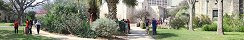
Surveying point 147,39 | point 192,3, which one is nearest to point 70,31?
point 147,39

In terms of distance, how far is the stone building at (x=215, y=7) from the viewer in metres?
38.9

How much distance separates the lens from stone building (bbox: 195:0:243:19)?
38.9 m

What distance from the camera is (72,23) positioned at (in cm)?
2133

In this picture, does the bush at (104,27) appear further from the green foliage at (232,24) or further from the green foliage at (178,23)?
the green foliage at (178,23)

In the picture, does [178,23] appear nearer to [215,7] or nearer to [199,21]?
[199,21]

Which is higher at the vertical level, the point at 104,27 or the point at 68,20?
the point at 68,20

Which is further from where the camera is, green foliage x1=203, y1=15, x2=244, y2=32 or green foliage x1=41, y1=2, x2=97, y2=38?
green foliage x1=203, y1=15, x2=244, y2=32

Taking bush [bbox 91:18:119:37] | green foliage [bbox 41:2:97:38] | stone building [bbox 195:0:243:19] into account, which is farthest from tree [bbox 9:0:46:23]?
bush [bbox 91:18:119:37]

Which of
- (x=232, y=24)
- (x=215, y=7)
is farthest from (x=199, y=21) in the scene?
(x=232, y=24)

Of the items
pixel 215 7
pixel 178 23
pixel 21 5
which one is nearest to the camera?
pixel 178 23

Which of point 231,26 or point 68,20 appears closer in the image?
point 68,20

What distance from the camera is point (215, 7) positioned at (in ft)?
132

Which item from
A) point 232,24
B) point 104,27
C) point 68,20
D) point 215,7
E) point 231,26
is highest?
point 215,7

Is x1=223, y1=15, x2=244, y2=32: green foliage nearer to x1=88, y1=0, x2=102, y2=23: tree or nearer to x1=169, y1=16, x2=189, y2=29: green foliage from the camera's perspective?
x1=169, y1=16, x2=189, y2=29: green foliage
